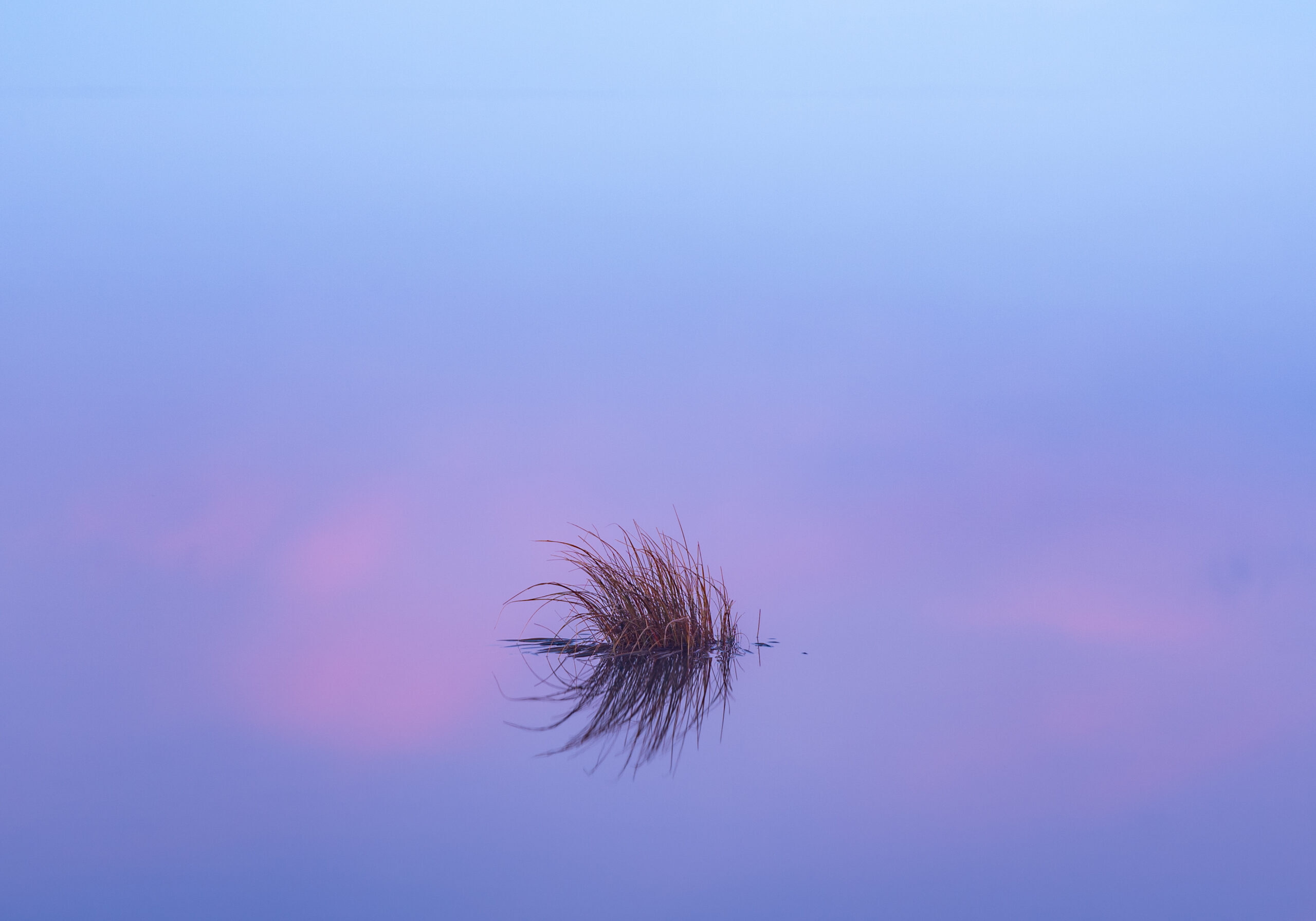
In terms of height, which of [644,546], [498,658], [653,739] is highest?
[644,546]

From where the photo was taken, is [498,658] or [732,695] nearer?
[732,695]

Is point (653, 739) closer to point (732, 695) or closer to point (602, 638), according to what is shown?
point (732, 695)

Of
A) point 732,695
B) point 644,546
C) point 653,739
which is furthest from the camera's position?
point 644,546

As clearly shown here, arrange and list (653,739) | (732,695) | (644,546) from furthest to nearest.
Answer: (644,546) → (732,695) → (653,739)

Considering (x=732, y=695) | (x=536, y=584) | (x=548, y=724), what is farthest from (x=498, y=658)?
(x=732, y=695)

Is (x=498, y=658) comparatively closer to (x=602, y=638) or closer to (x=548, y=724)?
(x=602, y=638)

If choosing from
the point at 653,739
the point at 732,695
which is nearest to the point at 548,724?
the point at 653,739

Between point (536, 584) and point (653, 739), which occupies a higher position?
point (536, 584)
